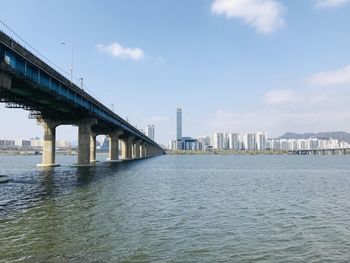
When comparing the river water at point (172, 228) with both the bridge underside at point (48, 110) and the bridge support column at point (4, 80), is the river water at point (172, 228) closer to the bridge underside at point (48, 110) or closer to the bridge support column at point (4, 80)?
the bridge support column at point (4, 80)

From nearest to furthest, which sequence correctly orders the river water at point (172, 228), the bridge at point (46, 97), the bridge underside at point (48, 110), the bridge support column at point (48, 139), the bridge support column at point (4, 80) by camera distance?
the river water at point (172, 228), the bridge support column at point (4, 80), the bridge at point (46, 97), the bridge underside at point (48, 110), the bridge support column at point (48, 139)

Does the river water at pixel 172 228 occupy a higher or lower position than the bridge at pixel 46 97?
lower

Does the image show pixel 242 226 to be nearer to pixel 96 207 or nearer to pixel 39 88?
pixel 96 207

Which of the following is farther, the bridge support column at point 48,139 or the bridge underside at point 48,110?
the bridge support column at point 48,139

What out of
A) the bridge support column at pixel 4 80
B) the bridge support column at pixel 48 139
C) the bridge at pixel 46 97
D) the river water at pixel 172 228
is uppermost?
the bridge at pixel 46 97

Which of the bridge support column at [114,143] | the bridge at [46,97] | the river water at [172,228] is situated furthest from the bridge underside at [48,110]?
the bridge support column at [114,143]

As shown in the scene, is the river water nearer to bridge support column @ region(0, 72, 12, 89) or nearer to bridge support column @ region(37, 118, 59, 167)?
bridge support column @ region(0, 72, 12, 89)

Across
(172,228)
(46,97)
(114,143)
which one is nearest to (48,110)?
(46,97)

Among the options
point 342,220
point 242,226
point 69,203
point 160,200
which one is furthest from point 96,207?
point 342,220

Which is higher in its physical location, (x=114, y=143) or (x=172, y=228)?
(x=114, y=143)

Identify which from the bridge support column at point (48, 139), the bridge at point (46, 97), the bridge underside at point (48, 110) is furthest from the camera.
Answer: the bridge support column at point (48, 139)

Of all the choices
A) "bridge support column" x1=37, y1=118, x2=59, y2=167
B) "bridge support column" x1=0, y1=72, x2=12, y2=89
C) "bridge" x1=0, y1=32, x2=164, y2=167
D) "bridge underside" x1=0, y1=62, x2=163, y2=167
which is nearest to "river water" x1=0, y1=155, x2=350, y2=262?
"bridge support column" x1=0, y1=72, x2=12, y2=89

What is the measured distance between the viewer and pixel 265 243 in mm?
19797

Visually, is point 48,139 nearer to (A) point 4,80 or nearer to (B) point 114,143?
(B) point 114,143
